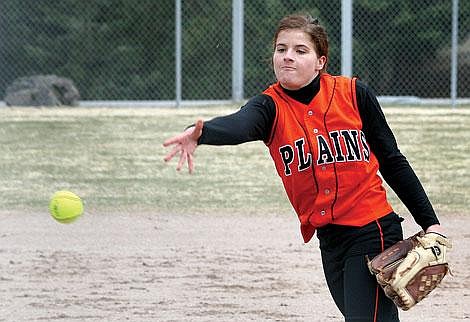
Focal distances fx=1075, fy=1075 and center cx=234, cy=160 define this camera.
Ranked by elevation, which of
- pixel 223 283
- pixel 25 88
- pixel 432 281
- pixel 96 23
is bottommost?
pixel 223 283

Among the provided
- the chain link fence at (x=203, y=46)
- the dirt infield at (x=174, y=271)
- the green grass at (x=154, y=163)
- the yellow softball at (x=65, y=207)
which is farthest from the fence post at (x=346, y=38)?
the yellow softball at (x=65, y=207)

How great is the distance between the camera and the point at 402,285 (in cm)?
354

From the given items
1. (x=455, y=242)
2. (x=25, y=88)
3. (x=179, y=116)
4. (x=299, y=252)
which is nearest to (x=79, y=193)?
(x=299, y=252)

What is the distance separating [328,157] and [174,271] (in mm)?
3565

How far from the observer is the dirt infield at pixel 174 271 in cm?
592

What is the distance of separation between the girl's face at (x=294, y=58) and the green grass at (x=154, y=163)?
19.2 feet

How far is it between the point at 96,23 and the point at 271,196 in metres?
8.17

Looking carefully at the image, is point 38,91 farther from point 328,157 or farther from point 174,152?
point 174,152

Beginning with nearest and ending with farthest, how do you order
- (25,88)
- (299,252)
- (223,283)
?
(223,283)
(299,252)
(25,88)

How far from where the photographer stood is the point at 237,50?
1617 cm

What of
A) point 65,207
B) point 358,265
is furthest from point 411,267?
point 65,207

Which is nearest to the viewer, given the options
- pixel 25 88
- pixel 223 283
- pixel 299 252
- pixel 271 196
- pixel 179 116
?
pixel 223 283

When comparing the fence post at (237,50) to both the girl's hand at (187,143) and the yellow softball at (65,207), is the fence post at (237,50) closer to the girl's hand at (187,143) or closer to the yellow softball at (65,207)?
the yellow softball at (65,207)

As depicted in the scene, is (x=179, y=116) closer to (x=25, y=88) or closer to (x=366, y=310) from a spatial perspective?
(x=25, y=88)
